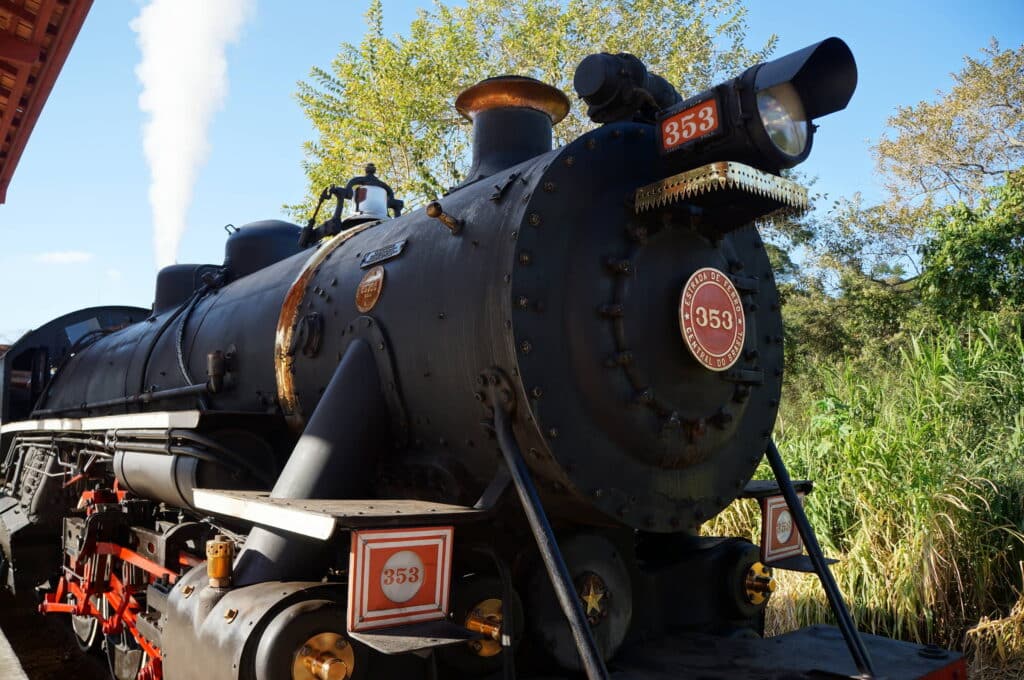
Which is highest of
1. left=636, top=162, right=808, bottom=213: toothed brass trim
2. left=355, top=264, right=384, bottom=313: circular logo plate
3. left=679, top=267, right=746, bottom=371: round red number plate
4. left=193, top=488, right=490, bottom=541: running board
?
left=636, top=162, right=808, bottom=213: toothed brass trim

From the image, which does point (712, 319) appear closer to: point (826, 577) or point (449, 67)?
point (826, 577)

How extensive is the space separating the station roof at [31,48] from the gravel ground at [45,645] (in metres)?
4.41

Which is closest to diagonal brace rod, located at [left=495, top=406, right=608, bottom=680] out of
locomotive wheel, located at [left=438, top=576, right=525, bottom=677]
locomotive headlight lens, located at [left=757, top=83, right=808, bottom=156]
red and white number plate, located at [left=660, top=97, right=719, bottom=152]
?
locomotive wheel, located at [left=438, top=576, right=525, bottom=677]

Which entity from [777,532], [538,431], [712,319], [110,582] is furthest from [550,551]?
[110,582]

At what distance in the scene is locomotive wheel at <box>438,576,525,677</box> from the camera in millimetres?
2600

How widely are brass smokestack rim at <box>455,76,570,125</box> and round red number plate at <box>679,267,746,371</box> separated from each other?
49.3 inches

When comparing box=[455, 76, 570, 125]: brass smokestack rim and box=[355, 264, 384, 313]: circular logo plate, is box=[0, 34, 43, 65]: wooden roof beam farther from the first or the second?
box=[355, 264, 384, 313]: circular logo plate

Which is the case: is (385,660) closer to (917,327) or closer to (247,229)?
(247,229)

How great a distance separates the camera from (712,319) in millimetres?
2867

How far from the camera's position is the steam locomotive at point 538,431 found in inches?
95.1

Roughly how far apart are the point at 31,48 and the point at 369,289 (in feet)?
14.1

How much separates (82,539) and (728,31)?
604 inches

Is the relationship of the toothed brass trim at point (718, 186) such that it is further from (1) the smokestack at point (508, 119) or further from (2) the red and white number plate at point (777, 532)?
(2) the red and white number plate at point (777, 532)

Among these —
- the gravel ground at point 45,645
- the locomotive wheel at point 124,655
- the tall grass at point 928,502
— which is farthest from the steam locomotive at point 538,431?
the gravel ground at point 45,645
